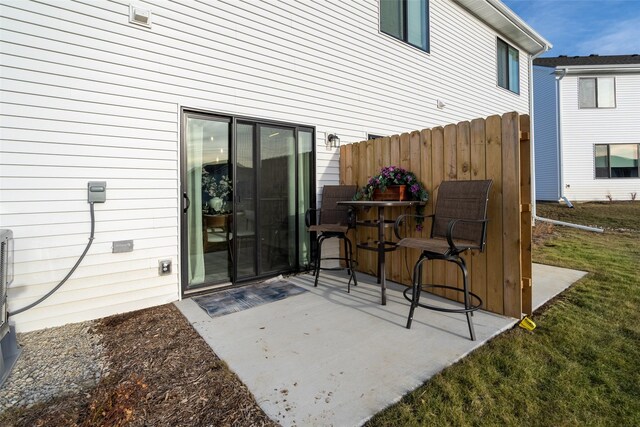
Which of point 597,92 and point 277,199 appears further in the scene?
point 597,92

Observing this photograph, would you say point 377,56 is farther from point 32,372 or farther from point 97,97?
point 32,372

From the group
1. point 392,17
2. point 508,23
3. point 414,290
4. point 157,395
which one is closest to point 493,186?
point 414,290

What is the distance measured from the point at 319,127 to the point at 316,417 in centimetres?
358

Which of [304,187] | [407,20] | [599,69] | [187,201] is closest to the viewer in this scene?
[187,201]

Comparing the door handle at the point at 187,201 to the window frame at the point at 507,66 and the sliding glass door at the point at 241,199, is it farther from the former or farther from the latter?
the window frame at the point at 507,66

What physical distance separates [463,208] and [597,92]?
14158 mm

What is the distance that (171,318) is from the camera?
2818 millimetres

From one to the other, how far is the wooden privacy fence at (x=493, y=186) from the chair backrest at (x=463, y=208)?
0.26 meters

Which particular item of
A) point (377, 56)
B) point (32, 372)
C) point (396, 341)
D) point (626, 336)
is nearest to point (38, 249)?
point (32, 372)

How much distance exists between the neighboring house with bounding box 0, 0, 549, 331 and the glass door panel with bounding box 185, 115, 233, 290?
0.01 meters

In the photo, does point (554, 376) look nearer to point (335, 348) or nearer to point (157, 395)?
point (335, 348)

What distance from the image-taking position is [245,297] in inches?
129

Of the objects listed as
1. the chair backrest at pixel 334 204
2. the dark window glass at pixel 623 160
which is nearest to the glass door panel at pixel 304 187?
the chair backrest at pixel 334 204

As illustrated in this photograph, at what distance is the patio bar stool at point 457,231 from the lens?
237cm
